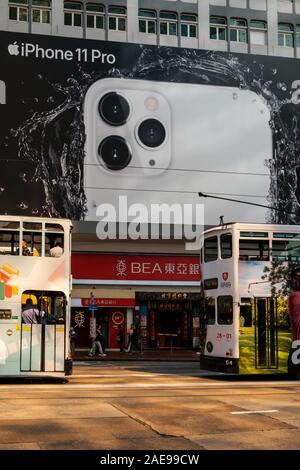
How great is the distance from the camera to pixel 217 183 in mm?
40844

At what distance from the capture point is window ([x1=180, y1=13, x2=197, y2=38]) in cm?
4200

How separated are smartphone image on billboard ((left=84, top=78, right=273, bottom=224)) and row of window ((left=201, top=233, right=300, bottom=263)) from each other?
70.4ft

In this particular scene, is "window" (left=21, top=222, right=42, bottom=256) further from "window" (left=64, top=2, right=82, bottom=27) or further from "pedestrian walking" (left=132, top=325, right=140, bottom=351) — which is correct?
"window" (left=64, top=2, right=82, bottom=27)

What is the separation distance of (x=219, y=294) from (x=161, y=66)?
25458 millimetres

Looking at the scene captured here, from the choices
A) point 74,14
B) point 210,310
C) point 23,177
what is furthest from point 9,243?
point 74,14

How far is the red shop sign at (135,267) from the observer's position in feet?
132

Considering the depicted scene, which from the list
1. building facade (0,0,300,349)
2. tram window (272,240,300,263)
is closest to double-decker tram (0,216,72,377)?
tram window (272,240,300,263)

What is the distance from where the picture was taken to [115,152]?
130 ft

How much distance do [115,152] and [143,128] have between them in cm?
231

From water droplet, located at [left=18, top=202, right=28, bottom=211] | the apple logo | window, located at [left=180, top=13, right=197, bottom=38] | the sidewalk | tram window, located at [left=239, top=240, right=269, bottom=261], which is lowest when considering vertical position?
the sidewalk

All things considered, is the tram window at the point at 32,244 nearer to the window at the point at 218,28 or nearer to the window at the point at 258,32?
the window at the point at 218,28

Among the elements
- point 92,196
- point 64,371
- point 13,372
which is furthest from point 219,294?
point 92,196

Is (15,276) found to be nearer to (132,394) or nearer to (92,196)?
(132,394)

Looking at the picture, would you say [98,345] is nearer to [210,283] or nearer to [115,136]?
[115,136]
